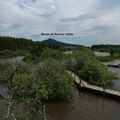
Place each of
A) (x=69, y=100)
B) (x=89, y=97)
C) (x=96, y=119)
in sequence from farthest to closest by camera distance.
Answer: (x=89, y=97) → (x=69, y=100) → (x=96, y=119)

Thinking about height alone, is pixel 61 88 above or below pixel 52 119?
above

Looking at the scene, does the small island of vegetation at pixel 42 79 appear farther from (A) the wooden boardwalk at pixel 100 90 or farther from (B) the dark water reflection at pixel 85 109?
(A) the wooden boardwalk at pixel 100 90

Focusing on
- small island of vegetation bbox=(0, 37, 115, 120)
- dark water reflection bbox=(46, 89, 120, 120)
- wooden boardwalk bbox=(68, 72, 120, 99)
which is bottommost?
dark water reflection bbox=(46, 89, 120, 120)

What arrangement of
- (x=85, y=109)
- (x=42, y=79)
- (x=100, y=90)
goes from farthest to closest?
(x=100, y=90), (x=42, y=79), (x=85, y=109)

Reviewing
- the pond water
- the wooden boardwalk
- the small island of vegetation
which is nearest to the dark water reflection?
the pond water

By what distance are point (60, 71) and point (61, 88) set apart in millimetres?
3106

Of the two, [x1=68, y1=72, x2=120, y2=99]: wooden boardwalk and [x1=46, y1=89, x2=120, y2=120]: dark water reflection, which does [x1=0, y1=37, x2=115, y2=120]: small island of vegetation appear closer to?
[x1=46, y1=89, x2=120, y2=120]: dark water reflection

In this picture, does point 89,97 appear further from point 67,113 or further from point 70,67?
point 70,67

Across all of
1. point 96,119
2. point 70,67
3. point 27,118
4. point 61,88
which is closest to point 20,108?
point 61,88

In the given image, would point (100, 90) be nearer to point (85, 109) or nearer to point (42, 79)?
point (85, 109)

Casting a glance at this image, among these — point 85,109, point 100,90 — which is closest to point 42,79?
point 85,109

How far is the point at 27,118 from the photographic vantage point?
12.4 m

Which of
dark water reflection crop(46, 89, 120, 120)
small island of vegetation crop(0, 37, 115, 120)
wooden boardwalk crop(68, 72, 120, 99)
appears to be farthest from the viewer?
wooden boardwalk crop(68, 72, 120, 99)

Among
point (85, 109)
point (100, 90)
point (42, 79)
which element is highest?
point (42, 79)
